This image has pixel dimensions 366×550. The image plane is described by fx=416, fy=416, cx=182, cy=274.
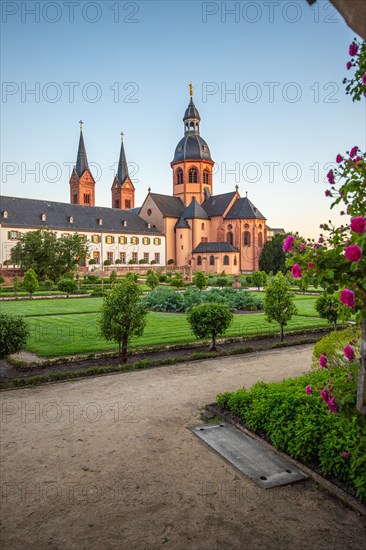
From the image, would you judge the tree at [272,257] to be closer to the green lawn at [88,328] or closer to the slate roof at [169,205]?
the slate roof at [169,205]

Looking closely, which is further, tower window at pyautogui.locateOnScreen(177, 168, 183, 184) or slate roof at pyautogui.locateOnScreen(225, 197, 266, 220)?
tower window at pyautogui.locateOnScreen(177, 168, 183, 184)

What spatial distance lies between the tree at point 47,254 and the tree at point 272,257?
3605 cm

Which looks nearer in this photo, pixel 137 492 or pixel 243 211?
pixel 137 492

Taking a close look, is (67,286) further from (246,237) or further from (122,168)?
(122,168)

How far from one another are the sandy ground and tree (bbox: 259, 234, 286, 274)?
6203 centimetres

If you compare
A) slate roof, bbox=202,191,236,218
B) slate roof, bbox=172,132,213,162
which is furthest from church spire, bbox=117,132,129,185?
slate roof, bbox=202,191,236,218

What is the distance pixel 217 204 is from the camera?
76.7 metres

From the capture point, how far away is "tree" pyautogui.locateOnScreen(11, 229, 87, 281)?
40031mm

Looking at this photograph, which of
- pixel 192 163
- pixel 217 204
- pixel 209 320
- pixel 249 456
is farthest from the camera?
pixel 192 163

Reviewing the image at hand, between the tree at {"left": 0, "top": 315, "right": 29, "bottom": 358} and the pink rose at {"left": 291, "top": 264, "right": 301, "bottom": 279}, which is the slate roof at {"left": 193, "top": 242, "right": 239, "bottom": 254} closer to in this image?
the tree at {"left": 0, "top": 315, "right": 29, "bottom": 358}

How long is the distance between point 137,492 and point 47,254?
124 feet

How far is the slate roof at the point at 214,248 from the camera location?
67.4m

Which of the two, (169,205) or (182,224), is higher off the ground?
(169,205)

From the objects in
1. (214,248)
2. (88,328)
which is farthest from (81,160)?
(88,328)
